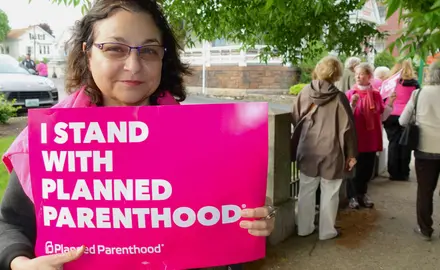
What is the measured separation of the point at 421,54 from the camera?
227 centimetres

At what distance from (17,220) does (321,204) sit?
3847mm

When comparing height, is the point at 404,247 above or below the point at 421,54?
below

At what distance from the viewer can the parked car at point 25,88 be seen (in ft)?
34.5

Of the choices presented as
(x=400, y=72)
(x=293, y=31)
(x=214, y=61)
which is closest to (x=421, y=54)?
(x=293, y=31)

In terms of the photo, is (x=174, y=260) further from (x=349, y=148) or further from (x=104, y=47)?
(x=349, y=148)

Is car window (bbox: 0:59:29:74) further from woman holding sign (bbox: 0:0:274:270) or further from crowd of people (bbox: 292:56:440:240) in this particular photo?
woman holding sign (bbox: 0:0:274:270)

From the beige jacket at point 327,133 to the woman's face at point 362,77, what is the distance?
3.63 feet

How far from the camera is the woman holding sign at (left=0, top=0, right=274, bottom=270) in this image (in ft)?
3.86

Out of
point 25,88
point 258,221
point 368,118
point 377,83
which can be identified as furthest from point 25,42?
point 258,221

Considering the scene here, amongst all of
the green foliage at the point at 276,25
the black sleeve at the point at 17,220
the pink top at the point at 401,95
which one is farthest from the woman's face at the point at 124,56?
the pink top at the point at 401,95

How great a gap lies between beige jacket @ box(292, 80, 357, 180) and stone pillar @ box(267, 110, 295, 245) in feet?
0.77

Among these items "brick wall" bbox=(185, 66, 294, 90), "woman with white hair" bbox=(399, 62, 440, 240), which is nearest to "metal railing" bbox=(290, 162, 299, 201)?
"woman with white hair" bbox=(399, 62, 440, 240)

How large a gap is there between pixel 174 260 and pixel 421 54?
72.1 inches

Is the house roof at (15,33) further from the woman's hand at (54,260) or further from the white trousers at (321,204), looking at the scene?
the woman's hand at (54,260)
